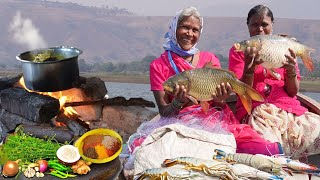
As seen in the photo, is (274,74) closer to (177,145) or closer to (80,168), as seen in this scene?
(177,145)

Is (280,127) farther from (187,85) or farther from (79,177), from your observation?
(79,177)

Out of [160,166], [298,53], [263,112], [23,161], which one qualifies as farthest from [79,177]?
[298,53]

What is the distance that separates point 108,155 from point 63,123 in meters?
2.20

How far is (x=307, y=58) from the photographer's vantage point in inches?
155

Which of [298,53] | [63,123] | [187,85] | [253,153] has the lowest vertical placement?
[63,123]

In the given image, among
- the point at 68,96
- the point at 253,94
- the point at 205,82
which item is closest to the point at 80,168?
the point at 205,82

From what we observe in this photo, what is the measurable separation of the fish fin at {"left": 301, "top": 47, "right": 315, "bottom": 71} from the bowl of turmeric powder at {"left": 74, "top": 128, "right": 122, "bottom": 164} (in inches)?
76.9

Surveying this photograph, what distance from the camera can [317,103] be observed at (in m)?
4.61

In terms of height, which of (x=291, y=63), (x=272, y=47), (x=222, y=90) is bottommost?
(x=222, y=90)

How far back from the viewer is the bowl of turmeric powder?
4.29 meters

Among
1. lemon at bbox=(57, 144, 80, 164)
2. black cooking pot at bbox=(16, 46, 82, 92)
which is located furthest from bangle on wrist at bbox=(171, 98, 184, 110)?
black cooking pot at bbox=(16, 46, 82, 92)

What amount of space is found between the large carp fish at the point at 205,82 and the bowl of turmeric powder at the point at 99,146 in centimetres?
105

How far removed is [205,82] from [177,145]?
0.57 m

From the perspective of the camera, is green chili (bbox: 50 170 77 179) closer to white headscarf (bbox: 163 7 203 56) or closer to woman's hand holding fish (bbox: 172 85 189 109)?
woman's hand holding fish (bbox: 172 85 189 109)
